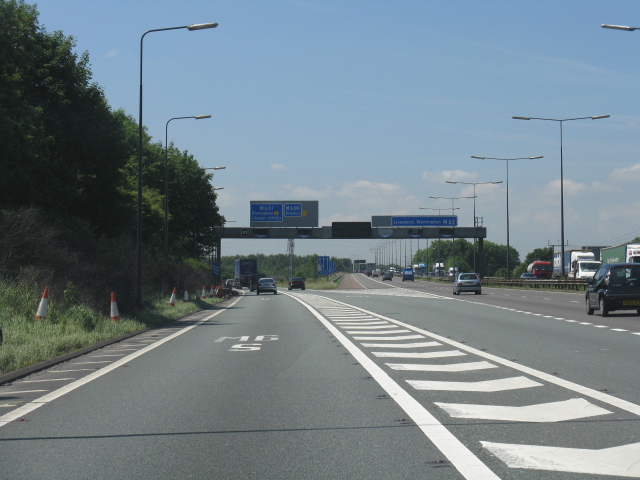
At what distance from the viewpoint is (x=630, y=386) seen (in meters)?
10.6

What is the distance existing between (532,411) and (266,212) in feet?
222

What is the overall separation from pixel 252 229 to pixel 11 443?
73.0m

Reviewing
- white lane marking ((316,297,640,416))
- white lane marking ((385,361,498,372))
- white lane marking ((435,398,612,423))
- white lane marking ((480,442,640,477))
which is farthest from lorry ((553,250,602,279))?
Answer: white lane marking ((480,442,640,477))

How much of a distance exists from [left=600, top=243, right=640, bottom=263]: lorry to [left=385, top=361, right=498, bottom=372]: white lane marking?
152 feet

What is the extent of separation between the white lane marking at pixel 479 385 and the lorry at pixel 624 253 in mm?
48084

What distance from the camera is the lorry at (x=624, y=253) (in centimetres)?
5688

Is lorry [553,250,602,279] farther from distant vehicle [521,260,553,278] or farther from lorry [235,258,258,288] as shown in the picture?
lorry [235,258,258,288]

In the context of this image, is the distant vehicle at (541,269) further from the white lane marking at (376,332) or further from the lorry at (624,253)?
the white lane marking at (376,332)

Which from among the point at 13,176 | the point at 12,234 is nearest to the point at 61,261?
the point at 12,234

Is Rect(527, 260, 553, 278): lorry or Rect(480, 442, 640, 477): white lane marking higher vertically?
Rect(527, 260, 553, 278): lorry

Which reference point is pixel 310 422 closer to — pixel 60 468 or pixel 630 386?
pixel 60 468

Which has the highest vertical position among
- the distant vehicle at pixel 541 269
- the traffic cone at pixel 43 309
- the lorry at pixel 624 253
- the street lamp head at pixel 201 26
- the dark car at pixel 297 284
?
the street lamp head at pixel 201 26

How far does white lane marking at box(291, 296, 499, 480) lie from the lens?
6.23m

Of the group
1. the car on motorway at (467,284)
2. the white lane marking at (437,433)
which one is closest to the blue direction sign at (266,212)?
the car on motorway at (467,284)
